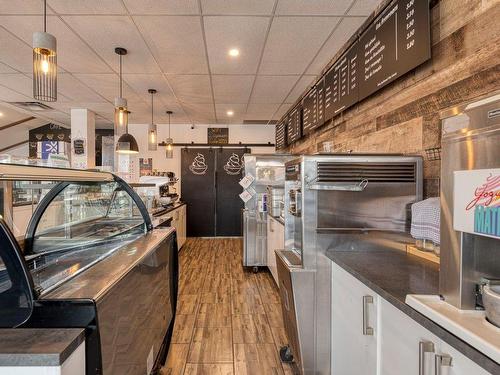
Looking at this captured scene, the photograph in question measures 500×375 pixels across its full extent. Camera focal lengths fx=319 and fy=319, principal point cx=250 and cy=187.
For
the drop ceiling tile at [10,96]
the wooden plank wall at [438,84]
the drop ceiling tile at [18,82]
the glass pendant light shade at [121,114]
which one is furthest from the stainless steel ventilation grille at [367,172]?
the drop ceiling tile at [10,96]

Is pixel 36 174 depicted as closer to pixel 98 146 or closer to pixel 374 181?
pixel 374 181

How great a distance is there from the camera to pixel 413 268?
1646 millimetres

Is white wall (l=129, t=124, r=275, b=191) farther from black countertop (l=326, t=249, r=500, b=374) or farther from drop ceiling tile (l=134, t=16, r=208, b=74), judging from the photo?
black countertop (l=326, t=249, r=500, b=374)

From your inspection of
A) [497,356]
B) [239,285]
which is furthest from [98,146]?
[497,356]

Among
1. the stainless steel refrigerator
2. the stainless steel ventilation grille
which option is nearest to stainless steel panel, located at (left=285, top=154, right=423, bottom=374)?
the stainless steel ventilation grille

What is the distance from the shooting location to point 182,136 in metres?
7.99

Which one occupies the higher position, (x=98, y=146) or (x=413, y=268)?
(x=98, y=146)

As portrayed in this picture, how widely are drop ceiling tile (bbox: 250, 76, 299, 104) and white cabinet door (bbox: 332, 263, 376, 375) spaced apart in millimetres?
3316

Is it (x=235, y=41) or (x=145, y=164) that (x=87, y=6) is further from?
(x=145, y=164)

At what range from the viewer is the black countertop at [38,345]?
811 mm

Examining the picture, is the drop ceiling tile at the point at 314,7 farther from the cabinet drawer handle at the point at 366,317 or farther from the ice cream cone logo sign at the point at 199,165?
the ice cream cone logo sign at the point at 199,165

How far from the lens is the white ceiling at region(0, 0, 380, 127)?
276cm

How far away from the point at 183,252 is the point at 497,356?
5.98 m

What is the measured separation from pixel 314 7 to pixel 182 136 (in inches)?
225
